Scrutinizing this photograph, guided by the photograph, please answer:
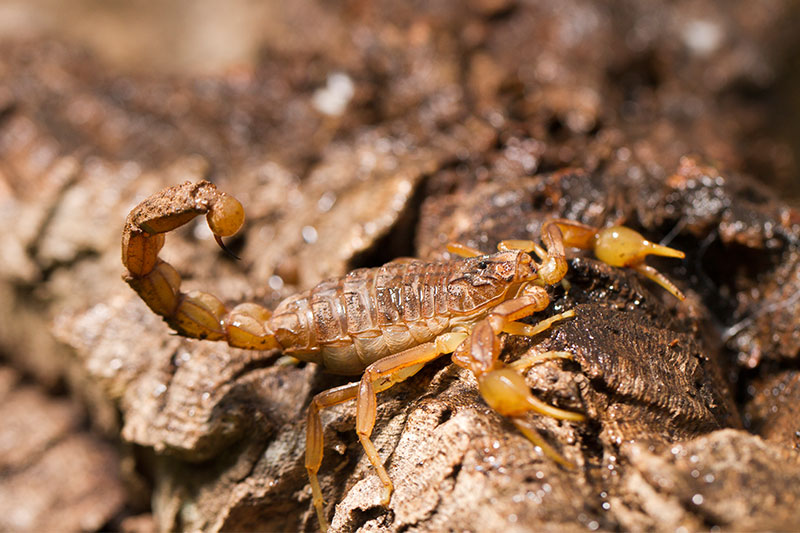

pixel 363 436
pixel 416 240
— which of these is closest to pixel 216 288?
pixel 416 240

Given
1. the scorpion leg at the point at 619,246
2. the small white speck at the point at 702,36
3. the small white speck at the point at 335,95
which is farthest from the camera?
the small white speck at the point at 702,36

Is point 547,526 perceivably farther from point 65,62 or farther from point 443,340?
point 65,62

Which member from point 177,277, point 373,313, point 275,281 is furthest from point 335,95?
point 373,313

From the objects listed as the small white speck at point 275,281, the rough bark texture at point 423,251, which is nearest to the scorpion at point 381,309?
the rough bark texture at point 423,251

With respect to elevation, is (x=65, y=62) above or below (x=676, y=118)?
above

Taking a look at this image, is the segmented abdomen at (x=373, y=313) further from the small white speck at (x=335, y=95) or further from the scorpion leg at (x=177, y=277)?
the small white speck at (x=335, y=95)

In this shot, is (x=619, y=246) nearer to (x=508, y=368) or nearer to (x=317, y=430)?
(x=508, y=368)
